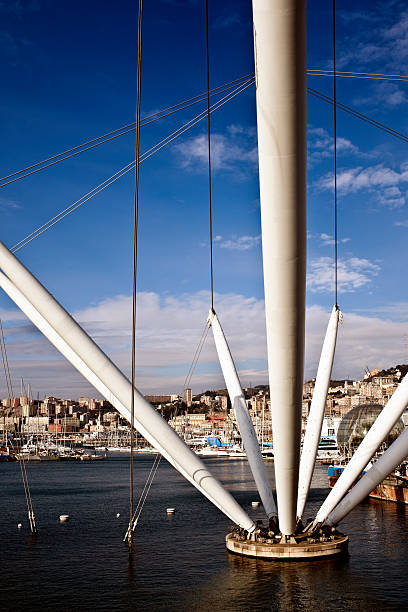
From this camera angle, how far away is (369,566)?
27.9 m

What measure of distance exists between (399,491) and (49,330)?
4112cm

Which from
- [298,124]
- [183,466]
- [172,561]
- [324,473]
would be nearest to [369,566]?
[172,561]

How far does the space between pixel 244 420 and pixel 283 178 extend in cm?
1981

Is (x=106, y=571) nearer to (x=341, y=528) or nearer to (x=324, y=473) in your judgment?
(x=341, y=528)

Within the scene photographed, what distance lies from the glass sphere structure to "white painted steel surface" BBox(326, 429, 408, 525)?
47177mm

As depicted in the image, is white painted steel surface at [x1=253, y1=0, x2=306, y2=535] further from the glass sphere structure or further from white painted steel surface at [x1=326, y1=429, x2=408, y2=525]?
the glass sphere structure

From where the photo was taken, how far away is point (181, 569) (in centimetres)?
2794

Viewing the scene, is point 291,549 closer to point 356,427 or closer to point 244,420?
point 244,420

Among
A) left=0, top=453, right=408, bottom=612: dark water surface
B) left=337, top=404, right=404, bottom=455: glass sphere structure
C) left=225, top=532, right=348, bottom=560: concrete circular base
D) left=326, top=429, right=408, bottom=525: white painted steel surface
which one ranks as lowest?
left=0, top=453, right=408, bottom=612: dark water surface

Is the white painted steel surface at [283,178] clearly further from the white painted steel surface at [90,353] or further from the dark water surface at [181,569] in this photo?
the dark water surface at [181,569]

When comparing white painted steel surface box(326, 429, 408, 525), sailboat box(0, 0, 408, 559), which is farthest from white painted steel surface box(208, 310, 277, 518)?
white painted steel surface box(326, 429, 408, 525)

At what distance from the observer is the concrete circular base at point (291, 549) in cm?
2558

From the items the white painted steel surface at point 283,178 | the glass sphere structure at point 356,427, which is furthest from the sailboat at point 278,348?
the glass sphere structure at point 356,427

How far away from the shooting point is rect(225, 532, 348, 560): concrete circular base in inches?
1007
